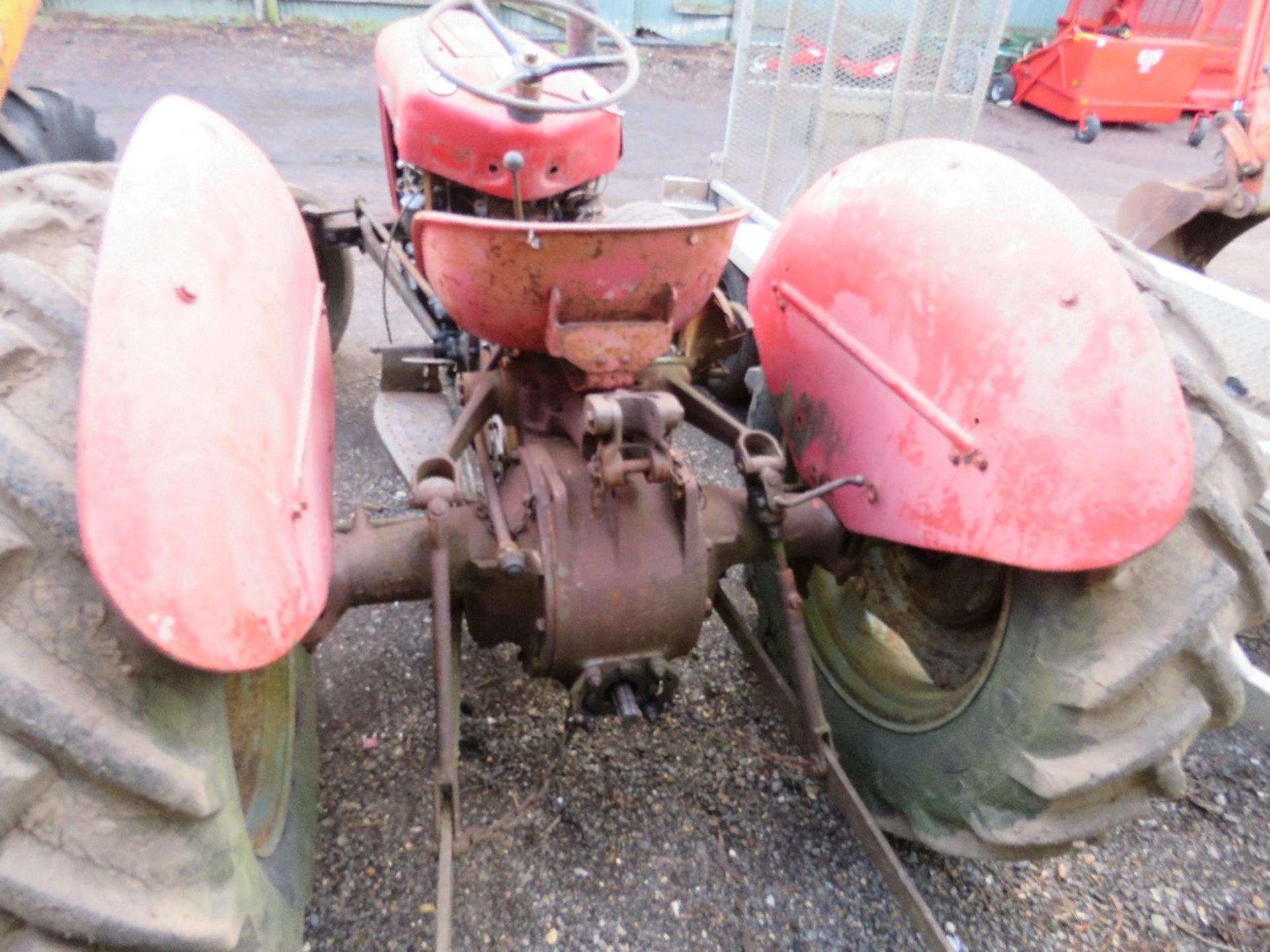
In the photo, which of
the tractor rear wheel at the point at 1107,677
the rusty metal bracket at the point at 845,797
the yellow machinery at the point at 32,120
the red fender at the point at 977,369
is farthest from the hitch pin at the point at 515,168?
the yellow machinery at the point at 32,120

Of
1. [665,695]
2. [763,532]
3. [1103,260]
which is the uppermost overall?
[1103,260]

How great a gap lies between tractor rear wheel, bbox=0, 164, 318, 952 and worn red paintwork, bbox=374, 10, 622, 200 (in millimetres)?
1191

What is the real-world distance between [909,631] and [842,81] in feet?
9.93

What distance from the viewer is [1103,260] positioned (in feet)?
4.40

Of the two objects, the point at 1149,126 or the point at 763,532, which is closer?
the point at 763,532

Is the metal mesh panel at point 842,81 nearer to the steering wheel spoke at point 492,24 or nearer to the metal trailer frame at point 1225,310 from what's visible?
the metal trailer frame at point 1225,310

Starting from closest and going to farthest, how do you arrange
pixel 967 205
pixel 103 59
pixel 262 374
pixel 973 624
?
pixel 262 374, pixel 967 205, pixel 973 624, pixel 103 59

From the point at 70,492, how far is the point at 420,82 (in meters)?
1.57

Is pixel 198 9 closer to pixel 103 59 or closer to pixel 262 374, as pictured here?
pixel 103 59

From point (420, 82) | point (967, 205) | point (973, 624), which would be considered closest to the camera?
point (967, 205)

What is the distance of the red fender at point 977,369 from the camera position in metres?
1.25

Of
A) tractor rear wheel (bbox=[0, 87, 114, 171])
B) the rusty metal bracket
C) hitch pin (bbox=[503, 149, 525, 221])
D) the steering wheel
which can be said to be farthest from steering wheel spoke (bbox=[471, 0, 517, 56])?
tractor rear wheel (bbox=[0, 87, 114, 171])

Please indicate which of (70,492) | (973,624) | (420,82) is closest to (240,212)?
(70,492)

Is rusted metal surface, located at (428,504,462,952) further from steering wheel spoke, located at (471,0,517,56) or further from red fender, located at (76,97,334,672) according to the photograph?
steering wheel spoke, located at (471,0,517,56)
